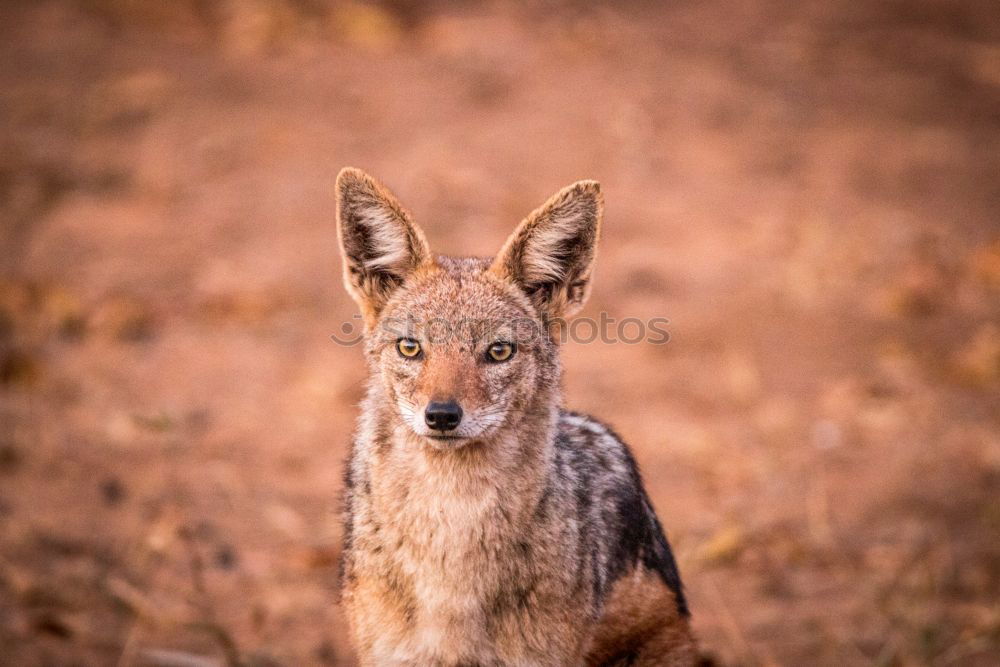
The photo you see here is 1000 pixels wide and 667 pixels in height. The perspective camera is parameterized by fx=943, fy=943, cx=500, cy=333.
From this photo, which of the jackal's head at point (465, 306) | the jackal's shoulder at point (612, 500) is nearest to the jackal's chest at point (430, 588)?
the jackal's head at point (465, 306)

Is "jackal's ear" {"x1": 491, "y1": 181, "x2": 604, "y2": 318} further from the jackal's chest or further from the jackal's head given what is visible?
the jackal's chest

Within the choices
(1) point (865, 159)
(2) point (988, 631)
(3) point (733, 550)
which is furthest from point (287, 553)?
(1) point (865, 159)

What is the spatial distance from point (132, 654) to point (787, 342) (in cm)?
591

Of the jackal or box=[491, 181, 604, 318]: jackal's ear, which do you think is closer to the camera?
the jackal

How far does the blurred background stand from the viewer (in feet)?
19.1

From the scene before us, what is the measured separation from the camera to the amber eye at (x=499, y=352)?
3684 mm

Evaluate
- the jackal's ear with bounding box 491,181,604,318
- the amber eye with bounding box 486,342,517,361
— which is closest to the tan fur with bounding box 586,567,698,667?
the amber eye with bounding box 486,342,517,361

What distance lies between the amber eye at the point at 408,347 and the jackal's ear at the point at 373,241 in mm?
262

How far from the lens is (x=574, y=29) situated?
13773 millimetres

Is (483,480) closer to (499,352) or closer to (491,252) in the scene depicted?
(499,352)

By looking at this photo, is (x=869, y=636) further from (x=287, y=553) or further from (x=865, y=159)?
(x=865, y=159)

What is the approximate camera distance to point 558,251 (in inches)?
152

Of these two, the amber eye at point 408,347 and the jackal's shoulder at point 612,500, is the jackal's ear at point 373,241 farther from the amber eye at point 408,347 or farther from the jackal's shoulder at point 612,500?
the jackal's shoulder at point 612,500

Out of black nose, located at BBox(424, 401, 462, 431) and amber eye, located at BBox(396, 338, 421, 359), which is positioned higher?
amber eye, located at BBox(396, 338, 421, 359)
